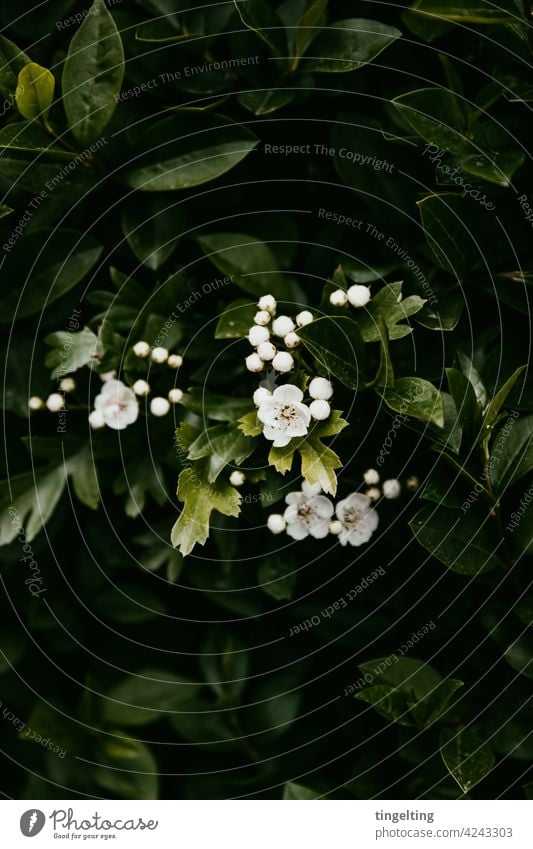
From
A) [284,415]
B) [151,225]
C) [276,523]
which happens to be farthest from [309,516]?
[151,225]

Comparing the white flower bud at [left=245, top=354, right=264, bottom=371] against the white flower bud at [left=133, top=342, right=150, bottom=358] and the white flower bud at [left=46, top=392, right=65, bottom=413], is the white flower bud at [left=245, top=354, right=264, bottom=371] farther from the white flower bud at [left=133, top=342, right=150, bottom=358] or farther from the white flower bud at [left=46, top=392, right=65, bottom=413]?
the white flower bud at [left=46, top=392, right=65, bottom=413]

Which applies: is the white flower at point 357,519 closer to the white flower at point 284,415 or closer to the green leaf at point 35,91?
the white flower at point 284,415

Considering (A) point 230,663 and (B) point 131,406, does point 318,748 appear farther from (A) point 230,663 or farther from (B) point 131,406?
(B) point 131,406

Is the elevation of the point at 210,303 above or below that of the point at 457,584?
above

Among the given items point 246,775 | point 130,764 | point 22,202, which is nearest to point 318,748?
point 246,775

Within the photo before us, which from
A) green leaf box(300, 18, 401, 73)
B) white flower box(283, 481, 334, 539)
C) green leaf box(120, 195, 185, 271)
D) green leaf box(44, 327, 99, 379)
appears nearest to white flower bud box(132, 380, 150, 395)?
green leaf box(44, 327, 99, 379)

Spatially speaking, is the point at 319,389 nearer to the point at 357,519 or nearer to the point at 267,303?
the point at 267,303
